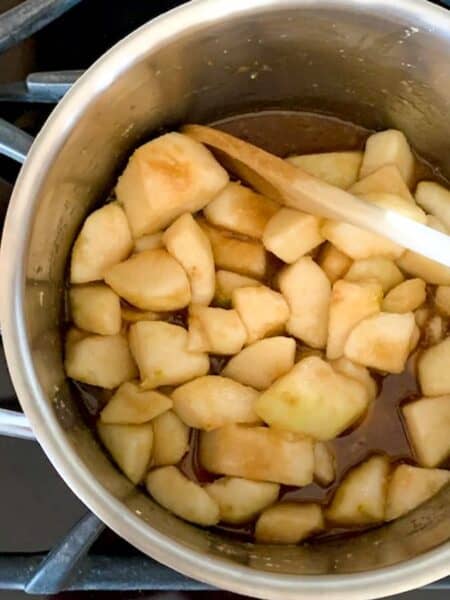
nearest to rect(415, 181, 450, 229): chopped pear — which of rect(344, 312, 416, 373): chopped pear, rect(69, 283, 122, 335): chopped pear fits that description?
rect(344, 312, 416, 373): chopped pear

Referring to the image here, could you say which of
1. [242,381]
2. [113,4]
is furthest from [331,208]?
[113,4]

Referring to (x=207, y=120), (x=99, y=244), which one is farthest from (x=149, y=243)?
(x=207, y=120)

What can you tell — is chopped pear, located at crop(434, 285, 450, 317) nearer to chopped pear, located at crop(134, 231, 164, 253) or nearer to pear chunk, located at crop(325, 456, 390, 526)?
pear chunk, located at crop(325, 456, 390, 526)

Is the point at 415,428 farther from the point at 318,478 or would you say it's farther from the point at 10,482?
the point at 10,482

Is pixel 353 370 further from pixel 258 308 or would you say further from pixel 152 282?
pixel 152 282

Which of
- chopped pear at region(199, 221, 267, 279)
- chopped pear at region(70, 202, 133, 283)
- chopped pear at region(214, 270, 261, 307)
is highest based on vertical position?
chopped pear at region(70, 202, 133, 283)

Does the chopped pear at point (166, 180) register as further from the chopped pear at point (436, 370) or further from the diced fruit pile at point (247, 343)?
the chopped pear at point (436, 370)

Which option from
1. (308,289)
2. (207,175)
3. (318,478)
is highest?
(207,175)

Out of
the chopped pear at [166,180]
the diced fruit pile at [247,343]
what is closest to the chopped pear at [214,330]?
the diced fruit pile at [247,343]
